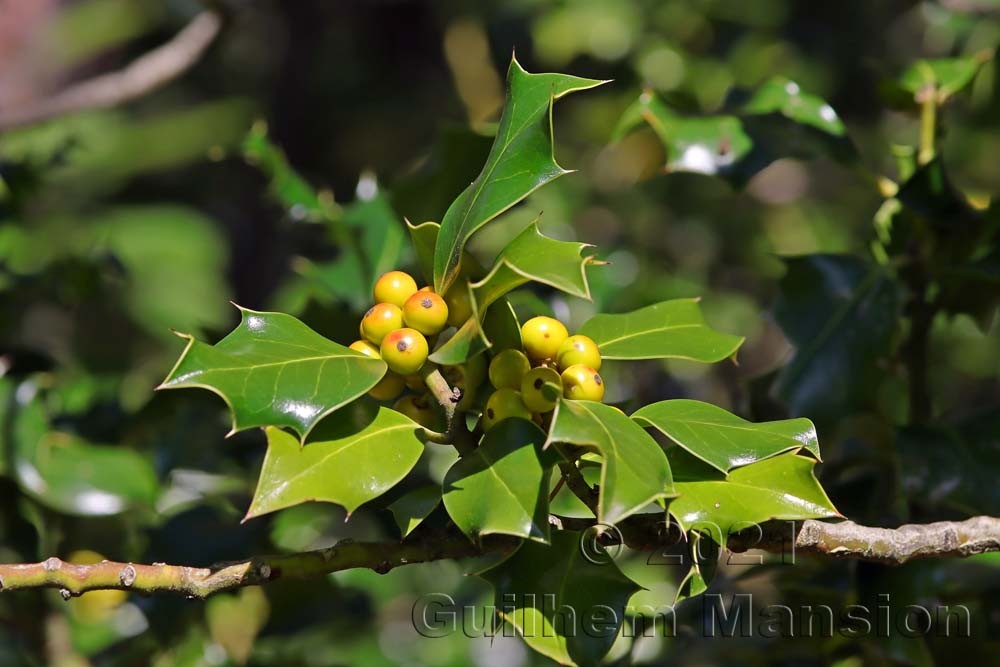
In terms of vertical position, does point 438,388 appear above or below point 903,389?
above

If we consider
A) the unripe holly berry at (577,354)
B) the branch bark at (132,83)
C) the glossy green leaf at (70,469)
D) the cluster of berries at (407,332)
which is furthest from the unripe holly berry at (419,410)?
the branch bark at (132,83)

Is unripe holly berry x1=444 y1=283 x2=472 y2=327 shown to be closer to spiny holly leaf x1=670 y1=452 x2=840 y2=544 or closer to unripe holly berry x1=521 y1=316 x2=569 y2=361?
unripe holly berry x1=521 y1=316 x2=569 y2=361

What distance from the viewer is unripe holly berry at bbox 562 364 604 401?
68 cm

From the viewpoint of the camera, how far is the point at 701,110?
119 cm

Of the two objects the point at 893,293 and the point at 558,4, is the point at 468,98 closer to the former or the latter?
the point at 558,4

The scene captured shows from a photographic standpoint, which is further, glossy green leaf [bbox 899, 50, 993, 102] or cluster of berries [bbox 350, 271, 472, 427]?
glossy green leaf [bbox 899, 50, 993, 102]

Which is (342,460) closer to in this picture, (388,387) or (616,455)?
(388,387)

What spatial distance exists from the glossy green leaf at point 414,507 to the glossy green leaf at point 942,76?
764mm

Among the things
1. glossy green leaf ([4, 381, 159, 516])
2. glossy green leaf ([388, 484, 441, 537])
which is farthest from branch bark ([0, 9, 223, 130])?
glossy green leaf ([388, 484, 441, 537])

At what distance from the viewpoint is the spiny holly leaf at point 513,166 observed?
2.22ft

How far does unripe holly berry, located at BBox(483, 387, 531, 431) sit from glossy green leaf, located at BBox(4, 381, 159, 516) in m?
0.70

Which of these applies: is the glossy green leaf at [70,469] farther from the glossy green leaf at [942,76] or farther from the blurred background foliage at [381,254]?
the glossy green leaf at [942,76]

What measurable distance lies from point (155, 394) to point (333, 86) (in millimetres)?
3393

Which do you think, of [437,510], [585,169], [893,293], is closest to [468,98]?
[585,169]
